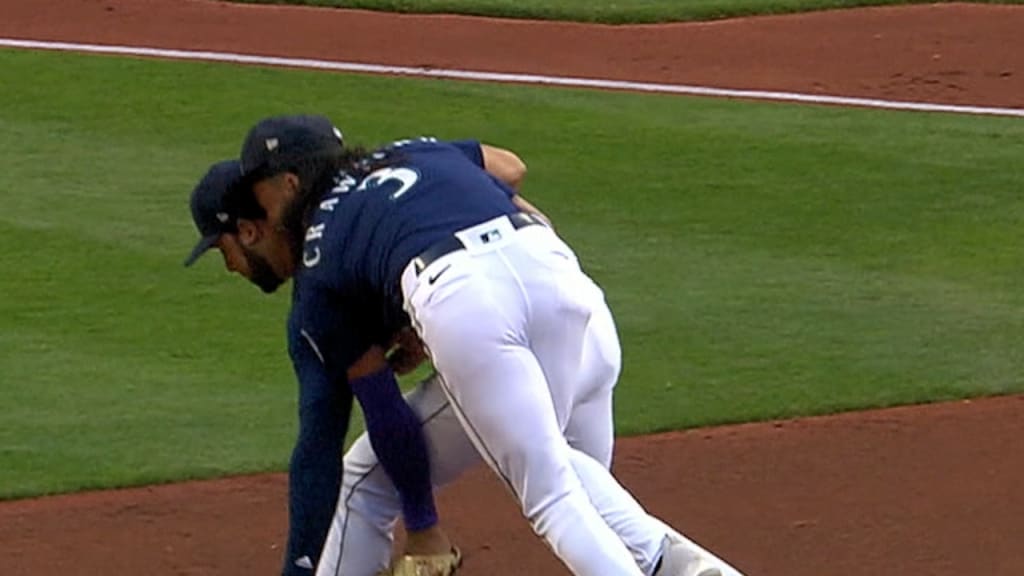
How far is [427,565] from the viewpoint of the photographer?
15.5 feet

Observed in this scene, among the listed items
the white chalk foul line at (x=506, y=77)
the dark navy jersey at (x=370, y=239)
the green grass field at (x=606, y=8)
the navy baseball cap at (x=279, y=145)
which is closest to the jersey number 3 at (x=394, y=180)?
the dark navy jersey at (x=370, y=239)

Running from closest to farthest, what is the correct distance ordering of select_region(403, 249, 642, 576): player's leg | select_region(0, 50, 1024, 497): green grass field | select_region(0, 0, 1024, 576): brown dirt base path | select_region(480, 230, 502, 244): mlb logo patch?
select_region(403, 249, 642, 576): player's leg, select_region(480, 230, 502, 244): mlb logo patch, select_region(0, 0, 1024, 576): brown dirt base path, select_region(0, 50, 1024, 497): green grass field

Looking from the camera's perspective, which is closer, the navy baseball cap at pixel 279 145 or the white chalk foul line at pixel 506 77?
the navy baseball cap at pixel 279 145

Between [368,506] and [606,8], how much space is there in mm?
9252

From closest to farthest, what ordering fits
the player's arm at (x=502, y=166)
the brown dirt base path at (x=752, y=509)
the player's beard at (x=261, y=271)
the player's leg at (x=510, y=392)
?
1. the player's leg at (x=510, y=392)
2. the player's beard at (x=261, y=271)
3. the player's arm at (x=502, y=166)
4. the brown dirt base path at (x=752, y=509)

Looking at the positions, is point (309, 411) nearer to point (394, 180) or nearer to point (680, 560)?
point (394, 180)

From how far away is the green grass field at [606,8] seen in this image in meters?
13.5

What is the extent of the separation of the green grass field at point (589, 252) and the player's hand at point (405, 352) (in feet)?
5.09

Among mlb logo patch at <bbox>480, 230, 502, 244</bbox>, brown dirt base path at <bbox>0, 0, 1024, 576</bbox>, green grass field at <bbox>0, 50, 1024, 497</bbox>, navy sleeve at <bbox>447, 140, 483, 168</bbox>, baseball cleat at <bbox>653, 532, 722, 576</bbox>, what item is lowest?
green grass field at <bbox>0, 50, 1024, 497</bbox>

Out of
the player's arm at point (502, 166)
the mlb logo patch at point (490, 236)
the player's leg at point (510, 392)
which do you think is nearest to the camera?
the player's leg at point (510, 392)

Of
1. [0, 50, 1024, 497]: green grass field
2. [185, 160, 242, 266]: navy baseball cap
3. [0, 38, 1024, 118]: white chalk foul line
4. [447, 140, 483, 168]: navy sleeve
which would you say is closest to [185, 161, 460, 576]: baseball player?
[185, 160, 242, 266]: navy baseball cap

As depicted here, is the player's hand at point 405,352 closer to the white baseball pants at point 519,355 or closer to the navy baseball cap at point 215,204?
the white baseball pants at point 519,355

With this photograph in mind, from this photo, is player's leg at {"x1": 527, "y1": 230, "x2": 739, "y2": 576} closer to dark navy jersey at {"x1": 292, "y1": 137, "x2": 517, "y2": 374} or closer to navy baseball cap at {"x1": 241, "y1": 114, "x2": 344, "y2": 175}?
dark navy jersey at {"x1": 292, "y1": 137, "x2": 517, "y2": 374}

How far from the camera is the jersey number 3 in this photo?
436 centimetres
